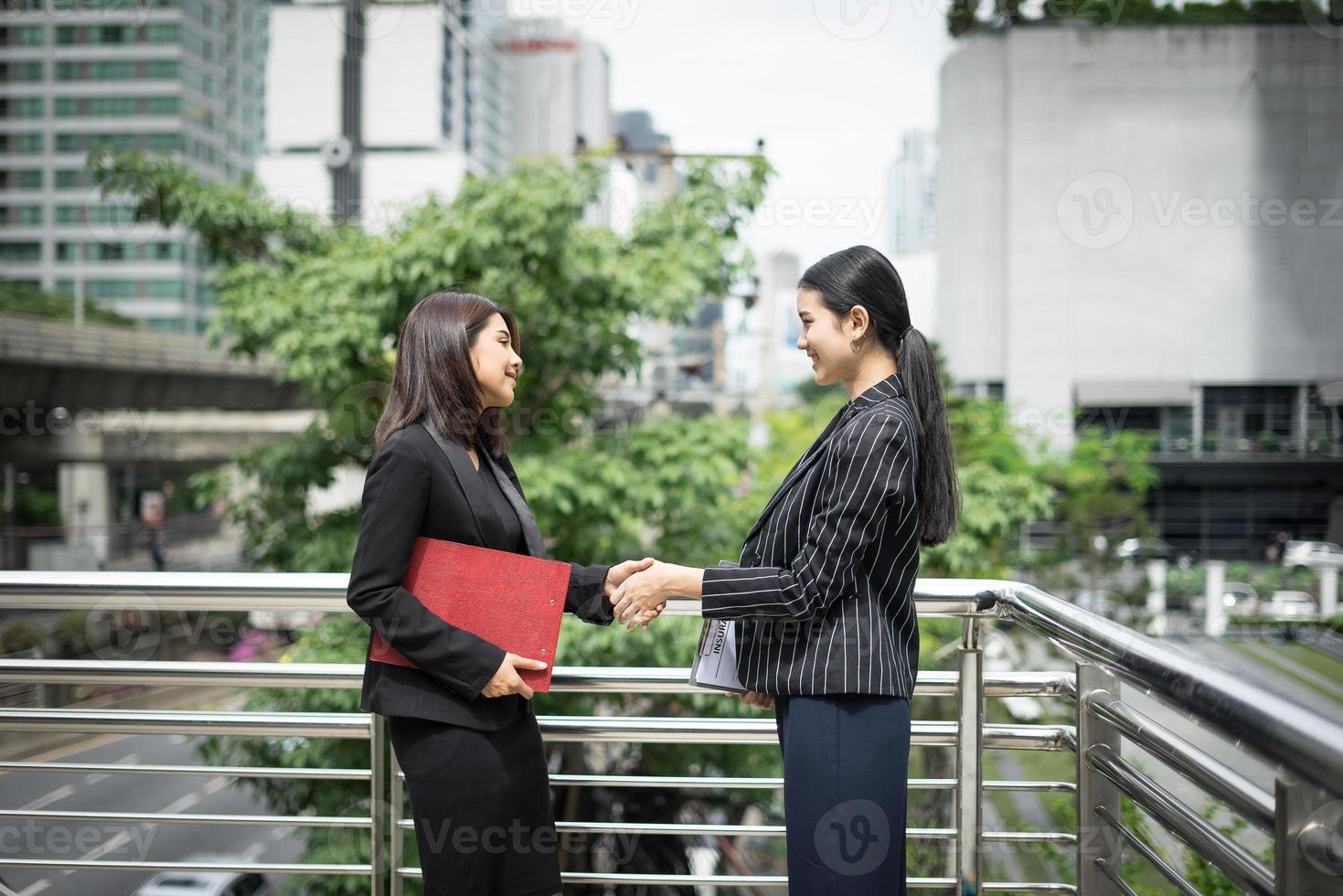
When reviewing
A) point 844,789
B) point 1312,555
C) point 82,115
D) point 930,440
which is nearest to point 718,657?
point 844,789

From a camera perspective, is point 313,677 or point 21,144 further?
point 21,144

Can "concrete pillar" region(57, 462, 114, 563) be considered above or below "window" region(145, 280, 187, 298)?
below

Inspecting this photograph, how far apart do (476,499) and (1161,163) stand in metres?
36.0

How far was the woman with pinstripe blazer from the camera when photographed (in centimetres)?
149

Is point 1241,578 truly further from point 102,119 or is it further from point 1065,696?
point 102,119

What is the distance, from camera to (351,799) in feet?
16.5

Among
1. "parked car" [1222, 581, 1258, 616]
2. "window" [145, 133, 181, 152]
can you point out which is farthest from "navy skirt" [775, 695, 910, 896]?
"window" [145, 133, 181, 152]

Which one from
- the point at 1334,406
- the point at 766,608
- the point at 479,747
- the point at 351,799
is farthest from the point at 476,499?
the point at 1334,406

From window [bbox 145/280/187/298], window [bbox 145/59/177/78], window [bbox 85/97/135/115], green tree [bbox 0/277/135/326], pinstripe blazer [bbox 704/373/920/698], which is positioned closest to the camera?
pinstripe blazer [bbox 704/373/920/698]

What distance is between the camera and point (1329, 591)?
2427 centimetres

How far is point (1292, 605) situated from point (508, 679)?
28317 mm

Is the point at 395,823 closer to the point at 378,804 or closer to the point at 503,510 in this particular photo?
the point at 378,804

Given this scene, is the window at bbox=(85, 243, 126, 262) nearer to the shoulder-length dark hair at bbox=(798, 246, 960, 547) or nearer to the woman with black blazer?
the woman with black blazer

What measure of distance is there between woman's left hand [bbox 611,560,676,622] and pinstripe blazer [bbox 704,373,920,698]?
9 cm
